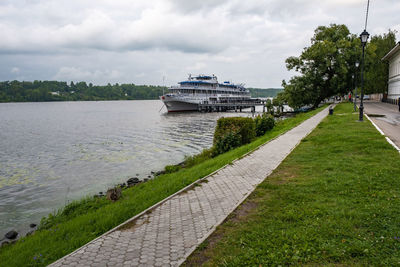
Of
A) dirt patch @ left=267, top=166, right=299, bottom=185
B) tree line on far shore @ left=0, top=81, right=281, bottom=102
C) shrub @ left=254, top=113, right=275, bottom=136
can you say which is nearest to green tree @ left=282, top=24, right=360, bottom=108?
shrub @ left=254, top=113, right=275, bottom=136

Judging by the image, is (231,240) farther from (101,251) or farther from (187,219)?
(101,251)

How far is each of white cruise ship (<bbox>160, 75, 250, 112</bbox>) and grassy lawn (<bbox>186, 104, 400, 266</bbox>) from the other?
2567 inches

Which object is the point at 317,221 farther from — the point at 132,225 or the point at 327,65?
the point at 327,65

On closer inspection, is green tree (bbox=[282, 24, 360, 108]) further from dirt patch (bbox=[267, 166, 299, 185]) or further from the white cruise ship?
dirt patch (bbox=[267, 166, 299, 185])

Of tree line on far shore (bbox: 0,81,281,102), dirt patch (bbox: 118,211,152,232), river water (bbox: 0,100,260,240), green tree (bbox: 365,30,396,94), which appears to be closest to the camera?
dirt patch (bbox: 118,211,152,232)

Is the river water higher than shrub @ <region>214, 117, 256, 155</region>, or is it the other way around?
shrub @ <region>214, 117, 256, 155</region>

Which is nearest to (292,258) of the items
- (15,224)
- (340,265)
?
(340,265)

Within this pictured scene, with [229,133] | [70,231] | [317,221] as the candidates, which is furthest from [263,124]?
[70,231]

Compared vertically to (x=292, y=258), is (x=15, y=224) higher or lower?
lower

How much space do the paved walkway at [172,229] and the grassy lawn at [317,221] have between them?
0.30m

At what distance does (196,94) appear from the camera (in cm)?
7669

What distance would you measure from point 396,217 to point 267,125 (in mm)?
18164

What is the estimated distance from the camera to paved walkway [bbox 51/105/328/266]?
171 inches

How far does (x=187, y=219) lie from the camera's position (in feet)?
18.4
